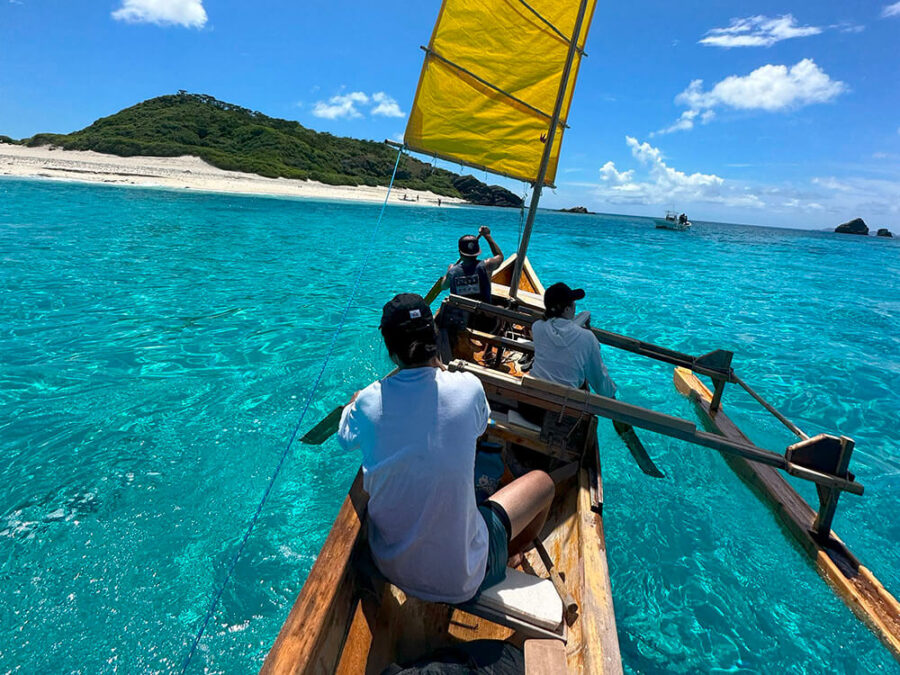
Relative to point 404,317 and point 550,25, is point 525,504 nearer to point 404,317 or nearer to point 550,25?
point 404,317

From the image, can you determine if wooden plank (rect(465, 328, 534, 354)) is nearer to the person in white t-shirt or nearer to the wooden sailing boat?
the wooden sailing boat

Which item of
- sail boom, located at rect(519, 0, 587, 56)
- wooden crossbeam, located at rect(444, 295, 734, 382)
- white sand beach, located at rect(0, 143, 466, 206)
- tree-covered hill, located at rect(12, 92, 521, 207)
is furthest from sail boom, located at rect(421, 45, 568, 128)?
white sand beach, located at rect(0, 143, 466, 206)

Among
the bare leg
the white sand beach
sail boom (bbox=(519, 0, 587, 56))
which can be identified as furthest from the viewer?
the white sand beach

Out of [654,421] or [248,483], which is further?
[248,483]

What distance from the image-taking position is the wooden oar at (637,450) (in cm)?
432

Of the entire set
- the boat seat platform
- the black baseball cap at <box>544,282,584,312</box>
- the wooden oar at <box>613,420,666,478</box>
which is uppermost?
the black baseball cap at <box>544,282,584,312</box>

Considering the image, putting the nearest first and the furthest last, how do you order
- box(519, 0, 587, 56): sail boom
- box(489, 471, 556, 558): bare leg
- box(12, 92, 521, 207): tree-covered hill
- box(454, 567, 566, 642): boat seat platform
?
box(454, 567, 566, 642): boat seat platform → box(489, 471, 556, 558): bare leg → box(519, 0, 587, 56): sail boom → box(12, 92, 521, 207): tree-covered hill

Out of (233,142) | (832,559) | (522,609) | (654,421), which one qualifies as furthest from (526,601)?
(233,142)

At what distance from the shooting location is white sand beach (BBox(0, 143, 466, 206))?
4675cm

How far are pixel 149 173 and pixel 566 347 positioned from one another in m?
65.0

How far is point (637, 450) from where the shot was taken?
4453mm

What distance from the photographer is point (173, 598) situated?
3.65 meters

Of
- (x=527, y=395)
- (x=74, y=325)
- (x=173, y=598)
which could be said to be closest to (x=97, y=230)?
(x=74, y=325)

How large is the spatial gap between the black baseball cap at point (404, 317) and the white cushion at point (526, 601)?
1359 mm
